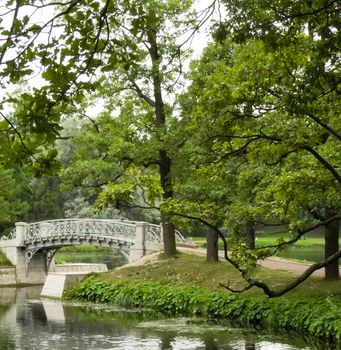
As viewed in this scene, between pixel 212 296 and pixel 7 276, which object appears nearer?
pixel 212 296

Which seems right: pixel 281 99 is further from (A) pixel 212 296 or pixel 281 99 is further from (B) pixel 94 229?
(B) pixel 94 229

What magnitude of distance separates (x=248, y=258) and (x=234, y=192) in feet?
35.7

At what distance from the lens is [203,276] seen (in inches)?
936

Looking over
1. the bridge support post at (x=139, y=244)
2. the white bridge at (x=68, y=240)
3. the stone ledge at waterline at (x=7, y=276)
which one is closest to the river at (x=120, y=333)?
the bridge support post at (x=139, y=244)

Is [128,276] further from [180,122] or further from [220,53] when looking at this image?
[220,53]

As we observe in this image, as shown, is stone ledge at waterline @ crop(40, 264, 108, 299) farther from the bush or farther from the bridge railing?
the bridge railing

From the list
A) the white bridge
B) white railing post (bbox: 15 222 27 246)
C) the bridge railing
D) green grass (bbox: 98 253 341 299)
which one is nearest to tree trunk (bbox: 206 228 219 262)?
green grass (bbox: 98 253 341 299)

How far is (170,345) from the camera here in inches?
627

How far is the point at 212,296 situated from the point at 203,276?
3.22 m

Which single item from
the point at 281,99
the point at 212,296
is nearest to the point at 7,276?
the point at 212,296

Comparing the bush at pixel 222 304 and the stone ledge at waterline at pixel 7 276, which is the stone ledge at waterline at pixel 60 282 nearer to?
the bush at pixel 222 304

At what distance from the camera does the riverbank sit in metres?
16.4

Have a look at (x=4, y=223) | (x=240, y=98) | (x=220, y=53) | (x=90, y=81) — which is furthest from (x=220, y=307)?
(x=4, y=223)

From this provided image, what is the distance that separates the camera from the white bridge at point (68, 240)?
3309 cm
